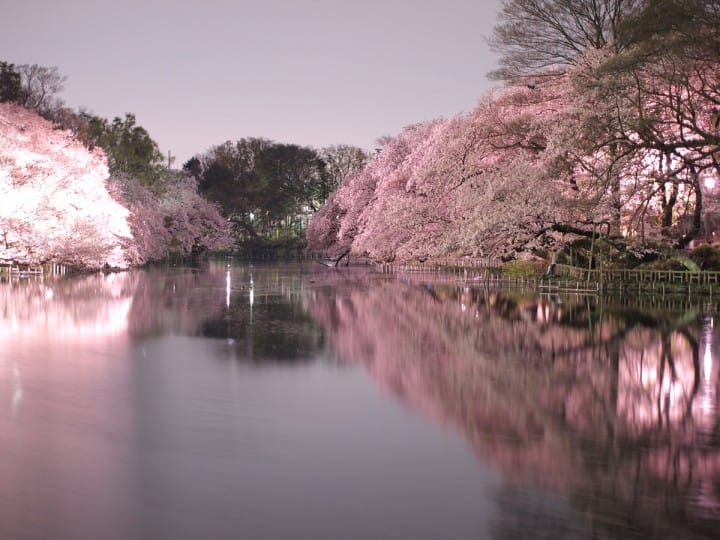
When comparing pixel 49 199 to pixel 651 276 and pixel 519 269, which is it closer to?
pixel 519 269

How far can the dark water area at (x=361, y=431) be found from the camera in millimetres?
6961

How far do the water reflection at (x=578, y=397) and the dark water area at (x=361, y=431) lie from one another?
42 millimetres

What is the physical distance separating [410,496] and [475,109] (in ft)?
101

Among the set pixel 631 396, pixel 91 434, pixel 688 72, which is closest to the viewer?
pixel 91 434

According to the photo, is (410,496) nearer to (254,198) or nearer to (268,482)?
(268,482)

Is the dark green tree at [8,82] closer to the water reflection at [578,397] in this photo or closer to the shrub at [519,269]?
the shrub at [519,269]

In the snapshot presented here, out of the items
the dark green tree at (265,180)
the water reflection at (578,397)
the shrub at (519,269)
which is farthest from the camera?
the dark green tree at (265,180)

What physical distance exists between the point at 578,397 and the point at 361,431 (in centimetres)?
388

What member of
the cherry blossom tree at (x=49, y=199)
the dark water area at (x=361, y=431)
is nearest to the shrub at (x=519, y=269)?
the dark water area at (x=361, y=431)


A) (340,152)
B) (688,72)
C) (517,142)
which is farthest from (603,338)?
(340,152)

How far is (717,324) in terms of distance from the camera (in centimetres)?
2125

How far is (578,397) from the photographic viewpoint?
1216 cm

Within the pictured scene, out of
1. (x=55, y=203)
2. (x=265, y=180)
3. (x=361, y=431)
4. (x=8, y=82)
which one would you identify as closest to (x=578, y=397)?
(x=361, y=431)

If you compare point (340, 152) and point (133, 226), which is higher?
point (340, 152)
